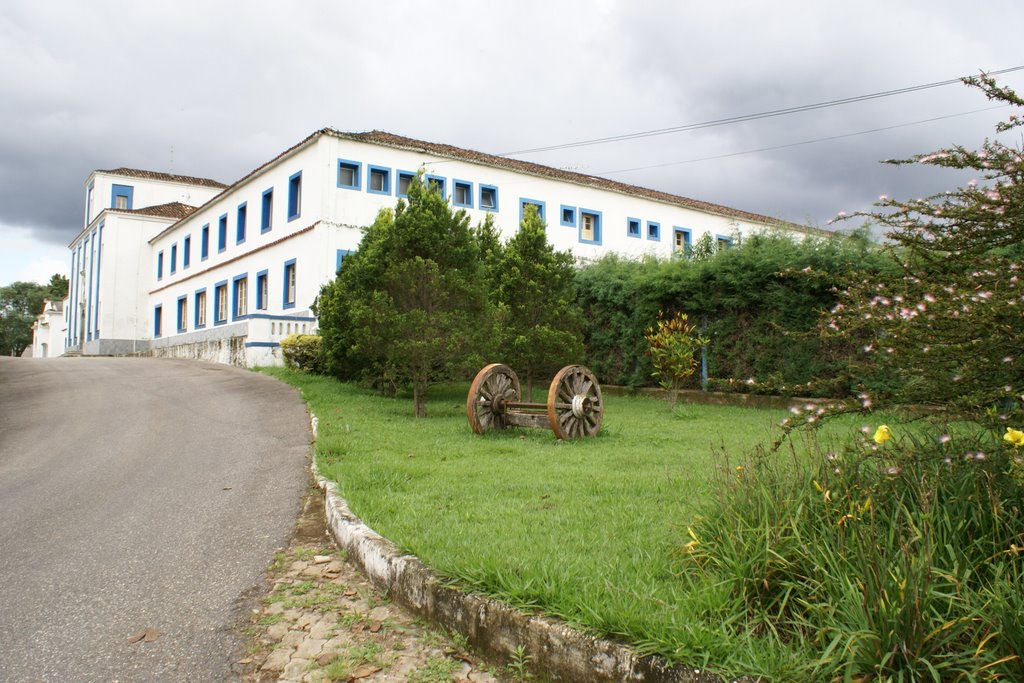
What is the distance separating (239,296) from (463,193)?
10.4 meters

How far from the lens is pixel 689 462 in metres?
7.17

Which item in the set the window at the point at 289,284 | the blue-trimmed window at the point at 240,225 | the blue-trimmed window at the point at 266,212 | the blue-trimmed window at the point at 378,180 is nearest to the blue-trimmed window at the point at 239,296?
the blue-trimmed window at the point at 240,225

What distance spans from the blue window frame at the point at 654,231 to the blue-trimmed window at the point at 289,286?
16.0 meters

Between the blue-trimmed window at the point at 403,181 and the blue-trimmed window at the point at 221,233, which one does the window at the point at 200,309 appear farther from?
the blue-trimmed window at the point at 403,181

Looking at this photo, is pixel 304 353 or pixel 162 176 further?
pixel 162 176

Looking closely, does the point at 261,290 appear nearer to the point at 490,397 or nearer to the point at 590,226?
the point at 590,226

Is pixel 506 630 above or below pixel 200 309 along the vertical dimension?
below

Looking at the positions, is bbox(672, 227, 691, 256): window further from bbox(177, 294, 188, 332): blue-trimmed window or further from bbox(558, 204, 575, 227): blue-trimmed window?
bbox(177, 294, 188, 332): blue-trimmed window

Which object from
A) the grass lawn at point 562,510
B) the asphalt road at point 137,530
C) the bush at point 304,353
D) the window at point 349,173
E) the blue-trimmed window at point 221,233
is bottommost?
the asphalt road at point 137,530

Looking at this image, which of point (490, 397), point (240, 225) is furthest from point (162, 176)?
point (490, 397)

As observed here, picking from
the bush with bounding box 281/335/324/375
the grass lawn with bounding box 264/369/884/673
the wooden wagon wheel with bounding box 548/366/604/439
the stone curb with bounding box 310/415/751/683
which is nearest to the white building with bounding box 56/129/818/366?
the bush with bounding box 281/335/324/375

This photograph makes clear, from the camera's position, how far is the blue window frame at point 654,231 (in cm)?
3284

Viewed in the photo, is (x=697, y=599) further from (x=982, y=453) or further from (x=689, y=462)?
(x=689, y=462)

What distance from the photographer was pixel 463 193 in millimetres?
27109
